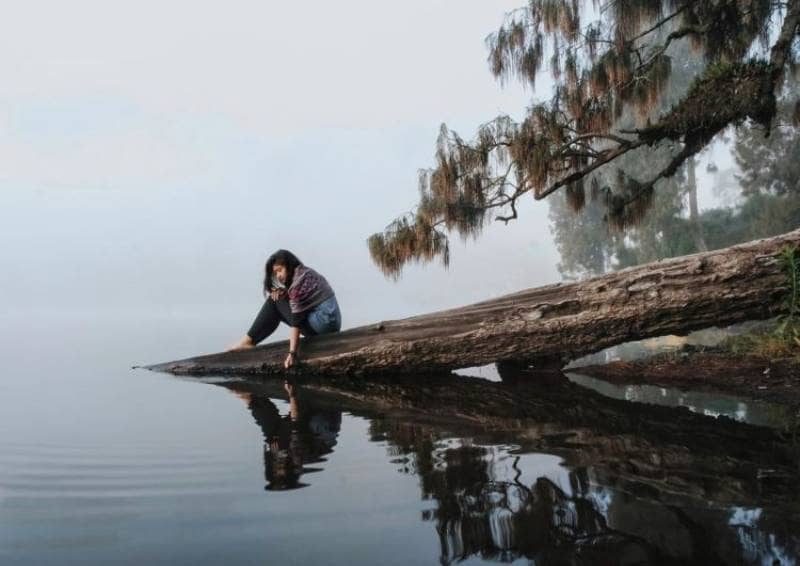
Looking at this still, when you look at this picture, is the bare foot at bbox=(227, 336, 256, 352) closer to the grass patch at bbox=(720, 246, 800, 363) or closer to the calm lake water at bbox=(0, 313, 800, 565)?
the calm lake water at bbox=(0, 313, 800, 565)

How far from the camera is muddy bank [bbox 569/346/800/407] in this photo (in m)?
3.34

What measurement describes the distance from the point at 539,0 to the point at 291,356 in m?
4.55

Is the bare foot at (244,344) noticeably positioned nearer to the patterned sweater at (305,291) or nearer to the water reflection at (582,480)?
the patterned sweater at (305,291)

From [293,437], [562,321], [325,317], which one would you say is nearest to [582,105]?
[562,321]

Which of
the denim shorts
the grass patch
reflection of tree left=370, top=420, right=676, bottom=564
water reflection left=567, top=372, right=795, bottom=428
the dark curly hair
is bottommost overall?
water reflection left=567, top=372, right=795, bottom=428

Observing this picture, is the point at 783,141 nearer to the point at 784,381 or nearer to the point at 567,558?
the point at 784,381

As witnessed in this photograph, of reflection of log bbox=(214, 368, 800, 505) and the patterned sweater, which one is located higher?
the patterned sweater

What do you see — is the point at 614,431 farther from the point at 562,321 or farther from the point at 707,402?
the point at 562,321

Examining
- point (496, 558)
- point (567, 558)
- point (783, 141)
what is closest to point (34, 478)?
point (496, 558)

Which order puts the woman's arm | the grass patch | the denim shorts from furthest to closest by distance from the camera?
1. the denim shorts
2. the woman's arm
3. the grass patch

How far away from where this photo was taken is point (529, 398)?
3.28 meters

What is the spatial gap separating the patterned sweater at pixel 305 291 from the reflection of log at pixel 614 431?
2.28 ft

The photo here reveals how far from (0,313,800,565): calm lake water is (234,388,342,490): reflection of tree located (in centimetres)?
1

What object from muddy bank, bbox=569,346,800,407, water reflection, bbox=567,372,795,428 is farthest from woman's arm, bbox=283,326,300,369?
muddy bank, bbox=569,346,800,407
